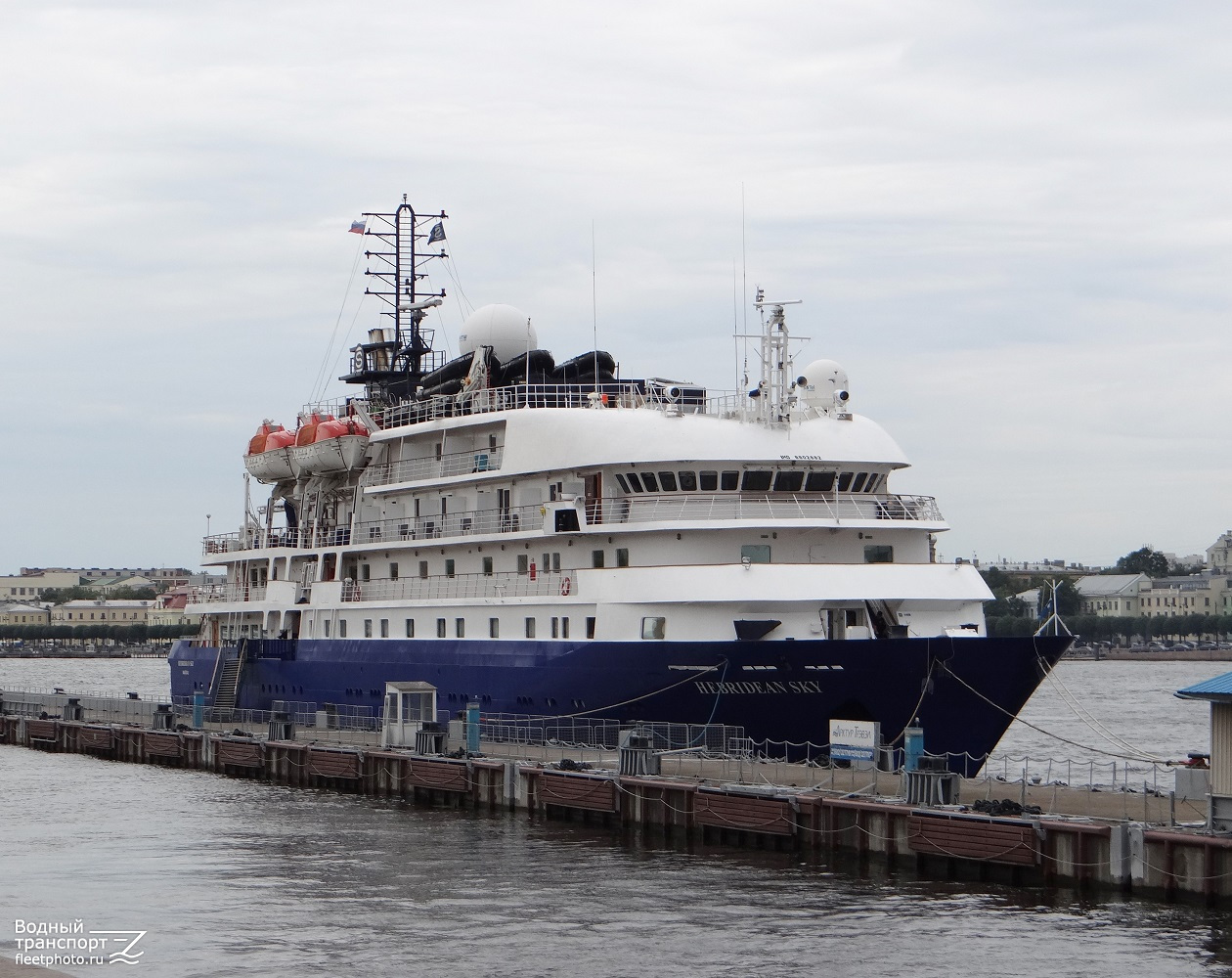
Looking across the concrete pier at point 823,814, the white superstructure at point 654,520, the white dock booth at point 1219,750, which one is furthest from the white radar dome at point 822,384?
the white dock booth at point 1219,750

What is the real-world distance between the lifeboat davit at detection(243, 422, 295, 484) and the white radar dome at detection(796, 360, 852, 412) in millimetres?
20347

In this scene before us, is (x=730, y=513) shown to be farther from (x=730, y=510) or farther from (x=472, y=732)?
(x=472, y=732)

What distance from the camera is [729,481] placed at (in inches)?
1682

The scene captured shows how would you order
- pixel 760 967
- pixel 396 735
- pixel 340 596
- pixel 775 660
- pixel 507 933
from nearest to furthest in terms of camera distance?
1. pixel 760 967
2. pixel 507 933
3. pixel 775 660
4. pixel 396 735
5. pixel 340 596

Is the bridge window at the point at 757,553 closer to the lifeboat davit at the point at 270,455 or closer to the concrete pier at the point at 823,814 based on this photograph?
the concrete pier at the point at 823,814

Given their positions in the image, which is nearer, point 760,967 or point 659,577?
point 760,967

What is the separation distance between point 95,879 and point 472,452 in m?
20.3

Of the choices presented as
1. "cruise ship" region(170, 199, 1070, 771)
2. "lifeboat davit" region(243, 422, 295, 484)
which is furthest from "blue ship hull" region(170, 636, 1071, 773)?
"lifeboat davit" region(243, 422, 295, 484)

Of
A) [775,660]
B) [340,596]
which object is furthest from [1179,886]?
[340,596]

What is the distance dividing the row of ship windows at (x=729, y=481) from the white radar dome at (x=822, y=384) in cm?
279

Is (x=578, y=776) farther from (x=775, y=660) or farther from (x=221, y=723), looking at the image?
(x=221, y=723)

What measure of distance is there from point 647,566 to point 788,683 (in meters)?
4.94

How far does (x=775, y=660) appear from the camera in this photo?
128 ft

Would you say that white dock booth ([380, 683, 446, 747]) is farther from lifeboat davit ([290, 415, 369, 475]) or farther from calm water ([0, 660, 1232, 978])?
lifeboat davit ([290, 415, 369, 475])
